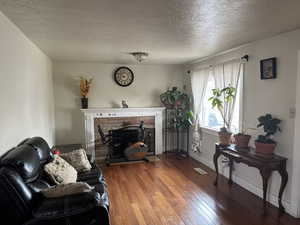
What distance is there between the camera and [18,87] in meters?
2.43

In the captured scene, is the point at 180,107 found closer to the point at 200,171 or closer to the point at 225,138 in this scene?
the point at 200,171

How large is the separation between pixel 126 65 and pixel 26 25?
9.92ft

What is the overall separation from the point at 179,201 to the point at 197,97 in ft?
8.27

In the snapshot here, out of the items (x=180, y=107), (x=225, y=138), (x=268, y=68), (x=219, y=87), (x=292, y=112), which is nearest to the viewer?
(x=292, y=112)

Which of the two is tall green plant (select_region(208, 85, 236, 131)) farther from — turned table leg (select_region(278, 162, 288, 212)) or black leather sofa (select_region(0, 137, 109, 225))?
black leather sofa (select_region(0, 137, 109, 225))

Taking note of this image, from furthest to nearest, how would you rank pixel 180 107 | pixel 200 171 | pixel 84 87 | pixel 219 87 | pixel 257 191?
pixel 180 107
pixel 84 87
pixel 200 171
pixel 219 87
pixel 257 191

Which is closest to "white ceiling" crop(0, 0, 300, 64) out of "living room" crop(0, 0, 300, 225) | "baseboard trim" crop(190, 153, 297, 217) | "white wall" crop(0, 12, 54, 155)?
"living room" crop(0, 0, 300, 225)

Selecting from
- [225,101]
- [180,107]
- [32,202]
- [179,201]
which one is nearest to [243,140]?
[225,101]

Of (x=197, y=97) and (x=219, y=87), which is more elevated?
(x=219, y=87)

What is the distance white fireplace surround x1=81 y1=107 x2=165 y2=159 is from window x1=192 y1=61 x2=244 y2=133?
105 centimetres

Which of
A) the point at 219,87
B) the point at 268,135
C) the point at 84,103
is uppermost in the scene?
the point at 219,87

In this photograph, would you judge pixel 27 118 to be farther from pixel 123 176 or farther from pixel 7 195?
pixel 123 176

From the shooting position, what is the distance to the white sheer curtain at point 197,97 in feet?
15.3

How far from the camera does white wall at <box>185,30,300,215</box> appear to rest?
2.64 meters
